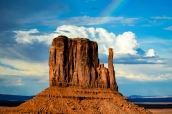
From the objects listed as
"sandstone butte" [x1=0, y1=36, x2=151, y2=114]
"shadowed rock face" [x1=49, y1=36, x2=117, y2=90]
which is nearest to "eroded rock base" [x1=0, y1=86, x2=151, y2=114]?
"sandstone butte" [x1=0, y1=36, x2=151, y2=114]

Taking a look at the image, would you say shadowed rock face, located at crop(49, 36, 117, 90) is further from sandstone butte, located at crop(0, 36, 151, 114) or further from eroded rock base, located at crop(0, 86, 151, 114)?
eroded rock base, located at crop(0, 86, 151, 114)

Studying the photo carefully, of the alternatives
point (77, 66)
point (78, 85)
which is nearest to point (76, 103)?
point (78, 85)

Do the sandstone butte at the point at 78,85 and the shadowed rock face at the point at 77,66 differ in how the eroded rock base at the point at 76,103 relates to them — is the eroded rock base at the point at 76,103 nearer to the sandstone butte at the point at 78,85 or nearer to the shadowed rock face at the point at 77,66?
the sandstone butte at the point at 78,85

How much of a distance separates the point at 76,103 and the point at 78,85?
7.38 metres

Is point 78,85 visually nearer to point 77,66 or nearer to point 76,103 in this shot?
point 77,66

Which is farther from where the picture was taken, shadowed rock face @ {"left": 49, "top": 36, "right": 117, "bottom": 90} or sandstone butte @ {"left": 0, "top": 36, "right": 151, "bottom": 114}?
shadowed rock face @ {"left": 49, "top": 36, "right": 117, "bottom": 90}

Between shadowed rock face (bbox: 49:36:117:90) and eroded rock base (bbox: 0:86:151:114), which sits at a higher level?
shadowed rock face (bbox: 49:36:117:90)

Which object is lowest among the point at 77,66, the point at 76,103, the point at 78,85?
the point at 76,103

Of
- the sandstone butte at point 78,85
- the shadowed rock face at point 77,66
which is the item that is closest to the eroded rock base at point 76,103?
the sandstone butte at point 78,85

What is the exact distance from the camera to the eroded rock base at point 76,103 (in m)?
89.7

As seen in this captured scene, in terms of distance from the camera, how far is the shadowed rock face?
326ft

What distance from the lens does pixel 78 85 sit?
100 meters

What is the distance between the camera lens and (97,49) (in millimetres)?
107438

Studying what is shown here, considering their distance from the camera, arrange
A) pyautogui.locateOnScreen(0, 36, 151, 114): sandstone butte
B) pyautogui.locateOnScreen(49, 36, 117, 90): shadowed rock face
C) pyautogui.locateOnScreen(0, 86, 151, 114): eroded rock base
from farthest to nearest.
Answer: pyautogui.locateOnScreen(49, 36, 117, 90): shadowed rock face
pyautogui.locateOnScreen(0, 36, 151, 114): sandstone butte
pyautogui.locateOnScreen(0, 86, 151, 114): eroded rock base
